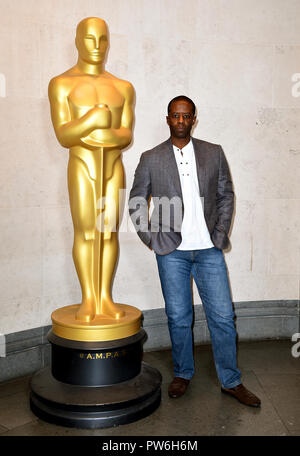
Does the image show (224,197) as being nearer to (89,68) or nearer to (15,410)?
(89,68)

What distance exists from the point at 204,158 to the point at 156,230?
583mm

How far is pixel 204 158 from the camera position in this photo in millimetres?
3145

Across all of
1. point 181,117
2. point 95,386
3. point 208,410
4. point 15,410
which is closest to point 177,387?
point 208,410

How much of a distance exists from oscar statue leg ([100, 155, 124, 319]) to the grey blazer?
0.16 metres

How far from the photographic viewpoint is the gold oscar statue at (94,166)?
291 centimetres

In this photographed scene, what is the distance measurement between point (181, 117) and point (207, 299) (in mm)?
1216

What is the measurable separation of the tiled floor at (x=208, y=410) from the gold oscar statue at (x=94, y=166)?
546 millimetres

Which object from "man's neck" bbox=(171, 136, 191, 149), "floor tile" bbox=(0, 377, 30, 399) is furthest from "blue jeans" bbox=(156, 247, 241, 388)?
"floor tile" bbox=(0, 377, 30, 399)

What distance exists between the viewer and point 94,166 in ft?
9.83

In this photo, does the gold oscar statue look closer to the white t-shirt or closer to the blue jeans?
the blue jeans

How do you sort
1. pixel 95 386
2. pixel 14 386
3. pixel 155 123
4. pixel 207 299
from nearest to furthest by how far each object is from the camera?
pixel 95 386 < pixel 207 299 < pixel 14 386 < pixel 155 123

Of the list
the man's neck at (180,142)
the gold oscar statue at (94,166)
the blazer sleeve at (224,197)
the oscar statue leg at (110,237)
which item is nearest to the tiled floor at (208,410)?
the gold oscar statue at (94,166)

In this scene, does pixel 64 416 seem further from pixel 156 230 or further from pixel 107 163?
pixel 107 163
